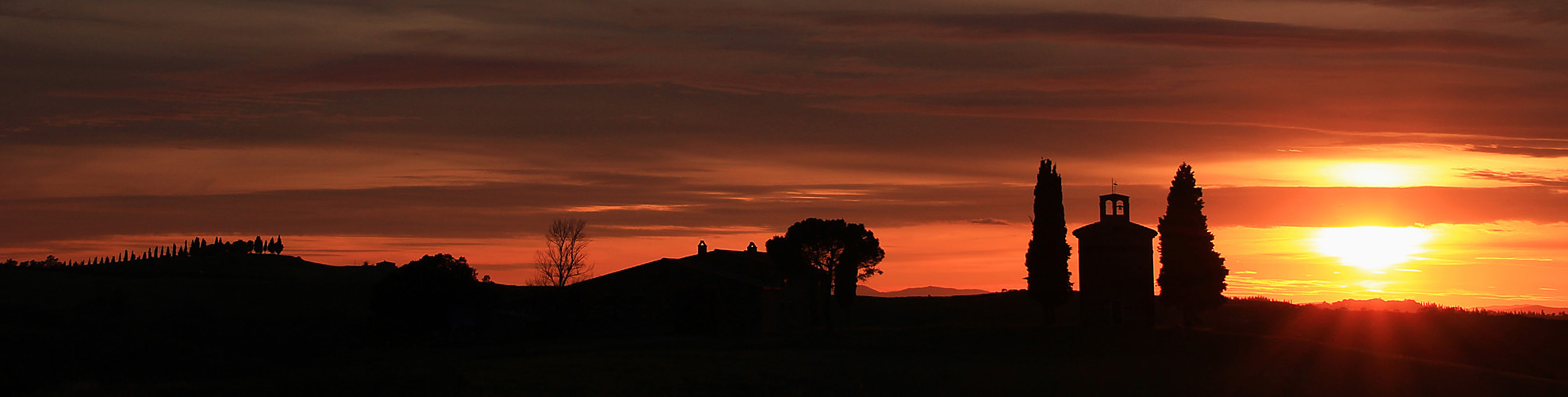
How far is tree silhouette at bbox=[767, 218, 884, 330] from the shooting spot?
218 ft

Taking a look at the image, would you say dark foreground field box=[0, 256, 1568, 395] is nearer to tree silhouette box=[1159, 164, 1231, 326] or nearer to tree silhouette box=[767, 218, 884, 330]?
tree silhouette box=[1159, 164, 1231, 326]

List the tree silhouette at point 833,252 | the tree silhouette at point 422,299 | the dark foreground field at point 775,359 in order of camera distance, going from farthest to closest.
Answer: the tree silhouette at point 833,252, the tree silhouette at point 422,299, the dark foreground field at point 775,359

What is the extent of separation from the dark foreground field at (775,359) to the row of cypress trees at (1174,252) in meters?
4.65

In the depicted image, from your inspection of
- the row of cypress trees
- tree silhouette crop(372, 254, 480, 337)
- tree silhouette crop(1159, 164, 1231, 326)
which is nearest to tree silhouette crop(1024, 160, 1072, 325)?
the row of cypress trees

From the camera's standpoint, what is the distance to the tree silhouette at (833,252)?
66.6 m

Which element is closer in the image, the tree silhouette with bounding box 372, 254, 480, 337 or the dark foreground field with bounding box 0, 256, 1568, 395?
the dark foreground field with bounding box 0, 256, 1568, 395

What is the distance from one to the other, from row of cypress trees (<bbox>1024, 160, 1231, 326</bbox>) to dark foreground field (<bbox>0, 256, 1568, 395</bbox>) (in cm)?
465

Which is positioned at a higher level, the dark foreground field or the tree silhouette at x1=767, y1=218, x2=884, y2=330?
the tree silhouette at x1=767, y1=218, x2=884, y2=330

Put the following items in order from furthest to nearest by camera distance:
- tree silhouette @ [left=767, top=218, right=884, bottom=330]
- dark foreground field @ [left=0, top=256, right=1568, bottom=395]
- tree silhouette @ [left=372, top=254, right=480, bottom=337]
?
1. tree silhouette @ [left=767, top=218, right=884, bottom=330]
2. tree silhouette @ [left=372, top=254, right=480, bottom=337]
3. dark foreground field @ [left=0, top=256, right=1568, bottom=395]

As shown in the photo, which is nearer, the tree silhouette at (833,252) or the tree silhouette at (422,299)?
the tree silhouette at (422,299)

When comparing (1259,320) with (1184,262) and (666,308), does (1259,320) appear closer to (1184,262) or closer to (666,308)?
(1184,262)

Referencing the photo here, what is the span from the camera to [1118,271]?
5750cm

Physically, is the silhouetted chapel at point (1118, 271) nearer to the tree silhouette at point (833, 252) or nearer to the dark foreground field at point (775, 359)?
the dark foreground field at point (775, 359)

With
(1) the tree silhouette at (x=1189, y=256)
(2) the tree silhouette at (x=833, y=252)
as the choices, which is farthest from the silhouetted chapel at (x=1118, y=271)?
(2) the tree silhouette at (x=833, y=252)
